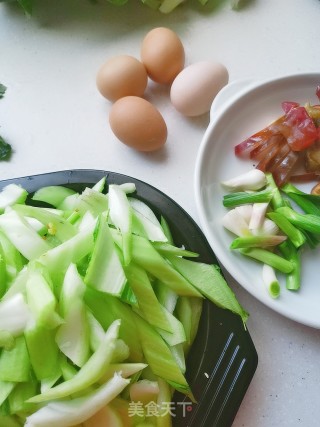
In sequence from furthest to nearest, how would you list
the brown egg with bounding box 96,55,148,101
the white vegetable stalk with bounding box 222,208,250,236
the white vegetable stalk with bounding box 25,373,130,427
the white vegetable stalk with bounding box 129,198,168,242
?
the brown egg with bounding box 96,55,148,101, the white vegetable stalk with bounding box 222,208,250,236, the white vegetable stalk with bounding box 129,198,168,242, the white vegetable stalk with bounding box 25,373,130,427

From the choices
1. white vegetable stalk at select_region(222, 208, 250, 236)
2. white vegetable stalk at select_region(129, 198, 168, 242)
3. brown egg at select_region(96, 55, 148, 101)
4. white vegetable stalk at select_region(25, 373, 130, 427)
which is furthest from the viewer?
brown egg at select_region(96, 55, 148, 101)

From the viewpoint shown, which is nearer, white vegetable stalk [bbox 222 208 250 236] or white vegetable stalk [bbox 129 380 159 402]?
white vegetable stalk [bbox 129 380 159 402]

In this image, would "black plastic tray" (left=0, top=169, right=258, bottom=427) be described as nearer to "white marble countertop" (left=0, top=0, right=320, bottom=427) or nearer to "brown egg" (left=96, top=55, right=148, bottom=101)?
"white marble countertop" (left=0, top=0, right=320, bottom=427)

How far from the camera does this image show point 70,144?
1.12 meters

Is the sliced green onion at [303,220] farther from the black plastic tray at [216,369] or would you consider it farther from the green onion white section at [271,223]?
the black plastic tray at [216,369]

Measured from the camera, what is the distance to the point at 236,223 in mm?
958

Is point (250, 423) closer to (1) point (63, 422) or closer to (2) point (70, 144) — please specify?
(1) point (63, 422)

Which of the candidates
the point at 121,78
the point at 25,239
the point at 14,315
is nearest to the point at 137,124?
the point at 121,78

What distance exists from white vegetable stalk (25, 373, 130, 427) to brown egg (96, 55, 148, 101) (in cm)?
59

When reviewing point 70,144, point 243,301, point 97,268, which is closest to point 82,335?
point 97,268

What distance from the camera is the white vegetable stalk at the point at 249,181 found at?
0.99 meters

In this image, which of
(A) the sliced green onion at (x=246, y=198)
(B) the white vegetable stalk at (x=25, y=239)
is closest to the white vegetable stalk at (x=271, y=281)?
(A) the sliced green onion at (x=246, y=198)

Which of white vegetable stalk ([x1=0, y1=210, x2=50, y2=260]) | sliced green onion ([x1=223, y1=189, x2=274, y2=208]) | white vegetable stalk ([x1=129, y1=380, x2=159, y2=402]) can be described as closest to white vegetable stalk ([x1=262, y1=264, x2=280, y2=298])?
sliced green onion ([x1=223, y1=189, x2=274, y2=208])

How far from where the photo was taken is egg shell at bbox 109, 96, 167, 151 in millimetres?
1022
